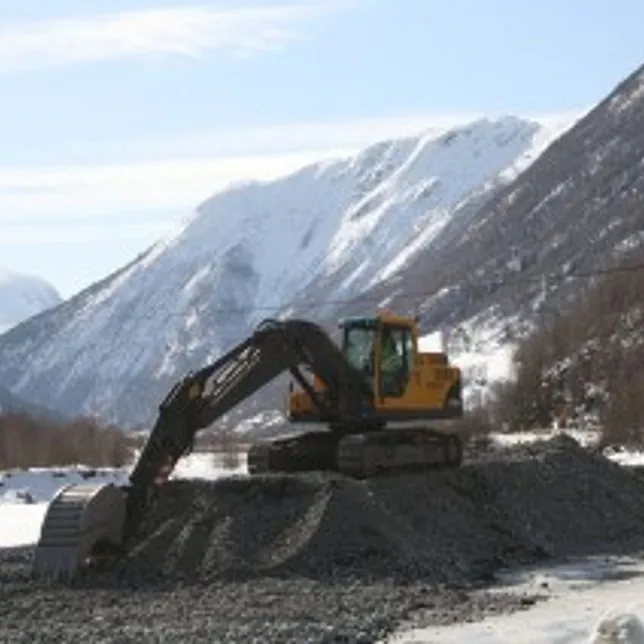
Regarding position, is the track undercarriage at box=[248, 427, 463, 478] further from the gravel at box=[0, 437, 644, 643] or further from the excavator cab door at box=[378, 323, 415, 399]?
the excavator cab door at box=[378, 323, 415, 399]

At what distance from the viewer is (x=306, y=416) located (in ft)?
87.6

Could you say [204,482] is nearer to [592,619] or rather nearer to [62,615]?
[62,615]

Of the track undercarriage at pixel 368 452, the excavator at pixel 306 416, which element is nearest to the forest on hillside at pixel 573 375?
the track undercarriage at pixel 368 452

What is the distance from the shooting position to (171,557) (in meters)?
23.1

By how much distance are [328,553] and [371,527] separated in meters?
0.80

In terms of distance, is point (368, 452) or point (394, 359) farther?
point (394, 359)

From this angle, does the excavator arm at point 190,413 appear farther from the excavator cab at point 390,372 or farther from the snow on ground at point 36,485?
the snow on ground at point 36,485

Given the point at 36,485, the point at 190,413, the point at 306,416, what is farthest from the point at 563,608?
the point at 36,485

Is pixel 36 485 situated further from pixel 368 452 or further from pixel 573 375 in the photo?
pixel 573 375

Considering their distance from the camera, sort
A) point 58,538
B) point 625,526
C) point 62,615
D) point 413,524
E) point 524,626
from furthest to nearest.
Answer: point 625,526 → point 413,524 → point 58,538 → point 62,615 → point 524,626

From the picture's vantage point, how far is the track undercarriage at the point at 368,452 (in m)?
25.5

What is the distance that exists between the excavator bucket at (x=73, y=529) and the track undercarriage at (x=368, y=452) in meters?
4.25

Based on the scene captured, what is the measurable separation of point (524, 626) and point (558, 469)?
1088cm

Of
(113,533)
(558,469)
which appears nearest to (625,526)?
(558,469)
